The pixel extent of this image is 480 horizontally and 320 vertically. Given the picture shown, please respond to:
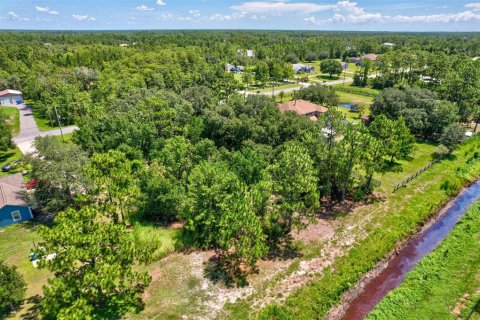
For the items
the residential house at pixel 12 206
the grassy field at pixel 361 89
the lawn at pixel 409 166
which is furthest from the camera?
the grassy field at pixel 361 89

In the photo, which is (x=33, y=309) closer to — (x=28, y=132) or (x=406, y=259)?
(x=406, y=259)

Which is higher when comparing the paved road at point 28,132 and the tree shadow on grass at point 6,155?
the paved road at point 28,132

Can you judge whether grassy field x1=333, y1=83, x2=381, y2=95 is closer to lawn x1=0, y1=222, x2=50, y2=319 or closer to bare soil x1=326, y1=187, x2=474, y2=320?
bare soil x1=326, y1=187, x2=474, y2=320

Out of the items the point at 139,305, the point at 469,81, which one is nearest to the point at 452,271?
the point at 139,305

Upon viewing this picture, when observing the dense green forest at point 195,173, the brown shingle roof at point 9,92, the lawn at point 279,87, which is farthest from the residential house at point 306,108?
the brown shingle roof at point 9,92

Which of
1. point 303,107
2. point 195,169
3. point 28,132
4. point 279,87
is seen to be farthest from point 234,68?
point 195,169

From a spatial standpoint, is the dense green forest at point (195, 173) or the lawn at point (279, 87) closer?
the dense green forest at point (195, 173)

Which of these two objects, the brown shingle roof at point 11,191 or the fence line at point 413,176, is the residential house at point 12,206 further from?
the fence line at point 413,176

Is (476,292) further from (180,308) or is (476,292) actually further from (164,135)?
(164,135)
